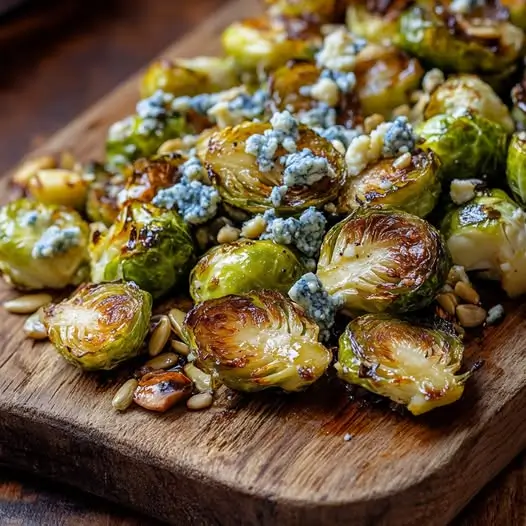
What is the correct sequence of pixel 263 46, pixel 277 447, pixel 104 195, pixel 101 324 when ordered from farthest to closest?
pixel 263 46 → pixel 104 195 → pixel 101 324 → pixel 277 447

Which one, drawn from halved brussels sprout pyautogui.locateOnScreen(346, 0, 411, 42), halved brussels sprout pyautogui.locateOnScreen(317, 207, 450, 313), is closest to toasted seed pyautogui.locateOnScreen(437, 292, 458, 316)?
halved brussels sprout pyautogui.locateOnScreen(317, 207, 450, 313)

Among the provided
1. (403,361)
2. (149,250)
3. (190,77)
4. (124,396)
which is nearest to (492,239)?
(403,361)

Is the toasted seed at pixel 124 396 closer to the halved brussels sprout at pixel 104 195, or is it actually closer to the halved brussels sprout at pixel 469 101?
the halved brussels sprout at pixel 104 195

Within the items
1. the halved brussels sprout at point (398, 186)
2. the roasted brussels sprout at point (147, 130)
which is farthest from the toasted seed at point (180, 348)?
the roasted brussels sprout at point (147, 130)

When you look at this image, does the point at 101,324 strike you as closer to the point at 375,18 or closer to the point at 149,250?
the point at 149,250

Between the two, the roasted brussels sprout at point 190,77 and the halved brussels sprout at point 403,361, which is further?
the roasted brussels sprout at point 190,77
